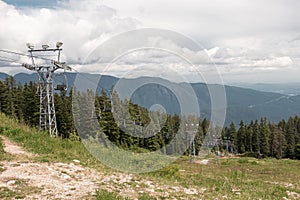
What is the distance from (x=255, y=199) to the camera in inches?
494

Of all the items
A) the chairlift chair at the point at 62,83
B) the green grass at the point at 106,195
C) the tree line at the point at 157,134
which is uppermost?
the chairlift chair at the point at 62,83

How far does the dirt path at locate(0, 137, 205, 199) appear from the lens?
9617 mm

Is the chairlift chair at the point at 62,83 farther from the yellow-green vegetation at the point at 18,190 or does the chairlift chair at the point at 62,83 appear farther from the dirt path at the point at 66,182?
the yellow-green vegetation at the point at 18,190

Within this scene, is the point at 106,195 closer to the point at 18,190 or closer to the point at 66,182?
the point at 66,182

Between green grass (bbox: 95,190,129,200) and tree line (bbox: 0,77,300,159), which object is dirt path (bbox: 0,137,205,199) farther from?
tree line (bbox: 0,77,300,159)

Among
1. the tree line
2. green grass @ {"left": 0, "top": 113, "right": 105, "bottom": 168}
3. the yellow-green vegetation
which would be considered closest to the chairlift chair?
green grass @ {"left": 0, "top": 113, "right": 105, "bottom": 168}

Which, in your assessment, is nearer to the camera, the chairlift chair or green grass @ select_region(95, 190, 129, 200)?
green grass @ select_region(95, 190, 129, 200)

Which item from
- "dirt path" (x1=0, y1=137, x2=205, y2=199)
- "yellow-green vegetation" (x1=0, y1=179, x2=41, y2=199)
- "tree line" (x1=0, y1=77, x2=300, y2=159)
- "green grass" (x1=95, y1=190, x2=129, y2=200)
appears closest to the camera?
"yellow-green vegetation" (x1=0, y1=179, x2=41, y2=199)

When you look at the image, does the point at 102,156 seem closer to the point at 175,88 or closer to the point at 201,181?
the point at 201,181

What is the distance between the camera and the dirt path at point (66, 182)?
9617mm

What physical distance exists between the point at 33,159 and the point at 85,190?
12.9 feet

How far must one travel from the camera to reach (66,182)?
10.8 meters

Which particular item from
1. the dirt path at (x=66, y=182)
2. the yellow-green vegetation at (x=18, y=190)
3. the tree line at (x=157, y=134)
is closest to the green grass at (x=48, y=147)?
the dirt path at (x=66, y=182)

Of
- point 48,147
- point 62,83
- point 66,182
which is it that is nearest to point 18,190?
point 66,182
